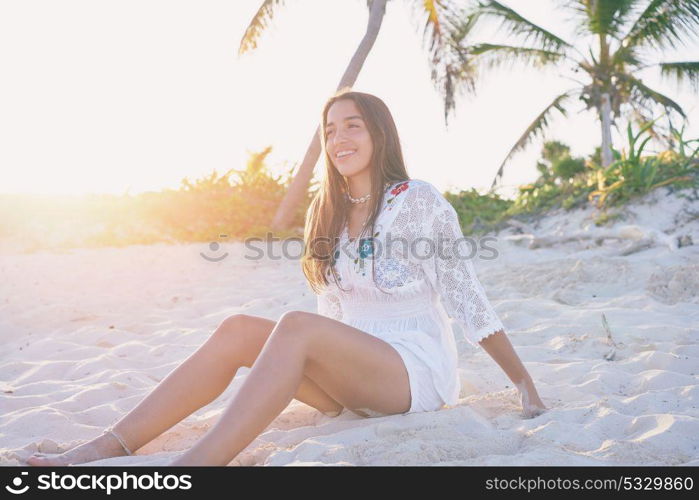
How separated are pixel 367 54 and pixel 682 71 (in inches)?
268

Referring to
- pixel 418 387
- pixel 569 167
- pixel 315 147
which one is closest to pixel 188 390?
pixel 418 387

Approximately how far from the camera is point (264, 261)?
6.99 m

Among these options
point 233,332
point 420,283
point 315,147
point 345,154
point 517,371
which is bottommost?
point 517,371

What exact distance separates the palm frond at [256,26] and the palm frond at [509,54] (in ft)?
12.8

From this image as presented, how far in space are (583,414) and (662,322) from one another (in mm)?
1511

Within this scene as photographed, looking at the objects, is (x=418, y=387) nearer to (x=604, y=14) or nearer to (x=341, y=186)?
(x=341, y=186)

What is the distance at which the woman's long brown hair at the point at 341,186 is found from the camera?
8.33 feet

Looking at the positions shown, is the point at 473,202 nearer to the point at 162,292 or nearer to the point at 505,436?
the point at 162,292

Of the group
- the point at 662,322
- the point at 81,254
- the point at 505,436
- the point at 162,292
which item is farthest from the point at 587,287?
the point at 81,254

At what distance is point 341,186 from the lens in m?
2.70

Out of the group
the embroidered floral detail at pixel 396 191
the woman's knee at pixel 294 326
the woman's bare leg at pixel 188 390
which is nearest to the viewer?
the woman's knee at pixel 294 326

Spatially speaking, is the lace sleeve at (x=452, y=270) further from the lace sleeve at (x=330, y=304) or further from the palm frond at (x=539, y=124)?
the palm frond at (x=539, y=124)

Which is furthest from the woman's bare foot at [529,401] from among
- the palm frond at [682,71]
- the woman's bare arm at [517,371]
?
the palm frond at [682,71]

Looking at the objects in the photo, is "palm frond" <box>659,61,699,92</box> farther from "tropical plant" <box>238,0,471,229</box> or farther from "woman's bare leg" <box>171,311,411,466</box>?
"woman's bare leg" <box>171,311,411,466</box>
